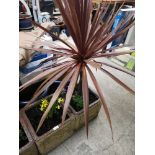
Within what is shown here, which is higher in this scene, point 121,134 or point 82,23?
point 82,23

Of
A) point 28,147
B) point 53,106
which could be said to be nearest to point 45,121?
point 53,106

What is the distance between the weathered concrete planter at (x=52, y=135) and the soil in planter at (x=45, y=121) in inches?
2.3

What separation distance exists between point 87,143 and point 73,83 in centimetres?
75

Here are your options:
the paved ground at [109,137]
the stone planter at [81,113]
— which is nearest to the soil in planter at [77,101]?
the stone planter at [81,113]

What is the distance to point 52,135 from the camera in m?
1.18

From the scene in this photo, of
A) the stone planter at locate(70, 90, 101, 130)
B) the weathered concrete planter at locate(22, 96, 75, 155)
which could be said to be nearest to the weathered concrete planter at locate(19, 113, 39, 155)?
the weathered concrete planter at locate(22, 96, 75, 155)

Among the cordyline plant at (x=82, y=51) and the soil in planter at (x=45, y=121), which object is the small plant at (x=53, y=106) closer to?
the soil in planter at (x=45, y=121)

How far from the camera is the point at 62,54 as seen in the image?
1.07 metres

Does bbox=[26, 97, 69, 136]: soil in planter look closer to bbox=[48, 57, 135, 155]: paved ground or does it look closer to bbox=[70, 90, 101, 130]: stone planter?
bbox=[70, 90, 101, 130]: stone planter

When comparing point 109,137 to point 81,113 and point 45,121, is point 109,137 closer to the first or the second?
point 81,113

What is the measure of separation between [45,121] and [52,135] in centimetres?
14

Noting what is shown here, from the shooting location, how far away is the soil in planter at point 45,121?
123 centimetres
